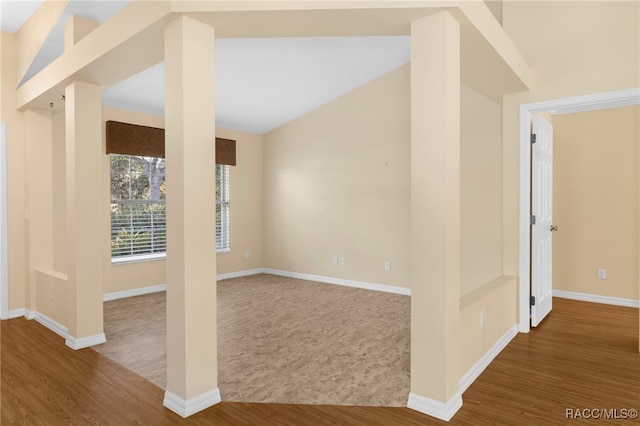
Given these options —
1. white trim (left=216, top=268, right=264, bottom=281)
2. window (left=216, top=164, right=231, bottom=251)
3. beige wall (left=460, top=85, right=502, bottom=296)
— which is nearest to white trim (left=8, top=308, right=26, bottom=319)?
white trim (left=216, top=268, right=264, bottom=281)

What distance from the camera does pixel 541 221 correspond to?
3.92 m

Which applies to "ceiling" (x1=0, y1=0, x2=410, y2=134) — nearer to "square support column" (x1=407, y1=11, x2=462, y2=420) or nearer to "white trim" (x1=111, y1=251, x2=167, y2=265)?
"white trim" (x1=111, y1=251, x2=167, y2=265)

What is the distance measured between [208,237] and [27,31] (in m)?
3.62

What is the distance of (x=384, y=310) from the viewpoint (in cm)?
453

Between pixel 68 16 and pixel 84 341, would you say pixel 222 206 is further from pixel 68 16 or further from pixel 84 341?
pixel 68 16

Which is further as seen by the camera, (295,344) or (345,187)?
(345,187)

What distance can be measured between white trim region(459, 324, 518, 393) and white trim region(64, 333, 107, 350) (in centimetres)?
306

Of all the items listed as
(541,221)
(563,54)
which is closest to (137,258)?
(541,221)

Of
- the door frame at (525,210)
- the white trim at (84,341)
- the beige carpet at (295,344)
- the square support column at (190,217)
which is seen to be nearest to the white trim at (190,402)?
the square support column at (190,217)

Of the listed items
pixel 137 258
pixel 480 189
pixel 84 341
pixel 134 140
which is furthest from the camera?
pixel 137 258

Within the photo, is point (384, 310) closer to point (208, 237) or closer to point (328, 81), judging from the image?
point (208, 237)

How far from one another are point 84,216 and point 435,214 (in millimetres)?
3035

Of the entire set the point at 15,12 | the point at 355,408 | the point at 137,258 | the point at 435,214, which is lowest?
the point at 355,408

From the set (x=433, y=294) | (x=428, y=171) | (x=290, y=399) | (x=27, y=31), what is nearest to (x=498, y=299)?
(x=433, y=294)
